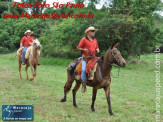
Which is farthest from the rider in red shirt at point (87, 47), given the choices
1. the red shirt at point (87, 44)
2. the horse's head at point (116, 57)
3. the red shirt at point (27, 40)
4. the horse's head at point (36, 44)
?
the red shirt at point (27, 40)

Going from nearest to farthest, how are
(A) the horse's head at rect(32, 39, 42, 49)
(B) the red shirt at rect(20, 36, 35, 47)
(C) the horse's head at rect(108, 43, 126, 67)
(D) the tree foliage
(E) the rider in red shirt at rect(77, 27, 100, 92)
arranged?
1. (C) the horse's head at rect(108, 43, 126, 67)
2. (E) the rider in red shirt at rect(77, 27, 100, 92)
3. (A) the horse's head at rect(32, 39, 42, 49)
4. (B) the red shirt at rect(20, 36, 35, 47)
5. (D) the tree foliage

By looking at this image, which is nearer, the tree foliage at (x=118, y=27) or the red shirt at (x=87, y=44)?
the red shirt at (x=87, y=44)

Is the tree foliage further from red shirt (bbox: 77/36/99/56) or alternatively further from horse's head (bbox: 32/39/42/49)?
red shirt (bbox: 77/36/99/56)

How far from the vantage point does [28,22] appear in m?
30.3

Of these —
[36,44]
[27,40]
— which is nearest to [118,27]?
[27,40]

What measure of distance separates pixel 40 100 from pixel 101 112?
2.18 m

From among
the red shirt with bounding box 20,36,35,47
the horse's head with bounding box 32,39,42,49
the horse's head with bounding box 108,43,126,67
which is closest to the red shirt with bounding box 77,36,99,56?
the horse's head with bounding box 108,43,126,67

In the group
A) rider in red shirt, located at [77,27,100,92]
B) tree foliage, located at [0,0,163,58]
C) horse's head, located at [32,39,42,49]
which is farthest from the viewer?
tree foliage, located at [0,0,163,58]

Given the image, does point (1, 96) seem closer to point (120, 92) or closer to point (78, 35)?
point (120, 92)

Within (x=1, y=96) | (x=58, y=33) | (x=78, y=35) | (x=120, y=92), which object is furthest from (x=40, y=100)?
(x=58, y=33)

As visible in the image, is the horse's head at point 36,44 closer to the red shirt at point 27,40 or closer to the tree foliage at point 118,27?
the red shirt at point 27,40

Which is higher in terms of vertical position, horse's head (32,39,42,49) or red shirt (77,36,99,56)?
red shirt (77,36,99,56)

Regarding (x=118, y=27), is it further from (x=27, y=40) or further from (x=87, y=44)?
(x=87, y=44)

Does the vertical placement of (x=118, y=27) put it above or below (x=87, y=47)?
above
